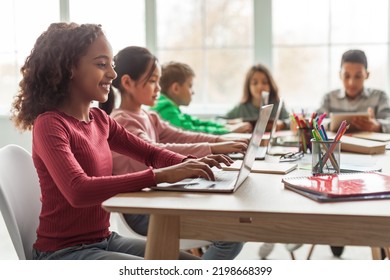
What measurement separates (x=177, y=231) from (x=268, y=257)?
1813 mm

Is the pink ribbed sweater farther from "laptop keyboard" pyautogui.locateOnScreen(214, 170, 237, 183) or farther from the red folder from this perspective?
the red folder

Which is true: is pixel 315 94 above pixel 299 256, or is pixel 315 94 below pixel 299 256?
above

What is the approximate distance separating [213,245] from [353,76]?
5.24ft

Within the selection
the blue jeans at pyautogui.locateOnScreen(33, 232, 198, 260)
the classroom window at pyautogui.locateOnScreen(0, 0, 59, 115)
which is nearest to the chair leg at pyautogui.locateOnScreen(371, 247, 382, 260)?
the blue jeans at pyautogui.locateOnScreen(33, 232, 198, 260)

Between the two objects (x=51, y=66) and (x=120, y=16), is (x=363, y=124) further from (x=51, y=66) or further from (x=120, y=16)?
(x=120, y=16)

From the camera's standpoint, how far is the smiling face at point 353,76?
121 inches

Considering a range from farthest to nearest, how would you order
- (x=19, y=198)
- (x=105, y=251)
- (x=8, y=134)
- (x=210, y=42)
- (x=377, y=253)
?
(x=8, y=134) < (x=210, y=42) < (x=377, y=253) < (x=19, y=198) < (x=105, y=251)

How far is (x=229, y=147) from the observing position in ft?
6.01

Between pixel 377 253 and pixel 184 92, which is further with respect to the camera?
pixel 184 92

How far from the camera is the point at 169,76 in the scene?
313 cm

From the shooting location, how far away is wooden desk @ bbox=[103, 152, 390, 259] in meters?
1.03

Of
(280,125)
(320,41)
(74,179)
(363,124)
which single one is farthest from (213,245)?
(320,41)
